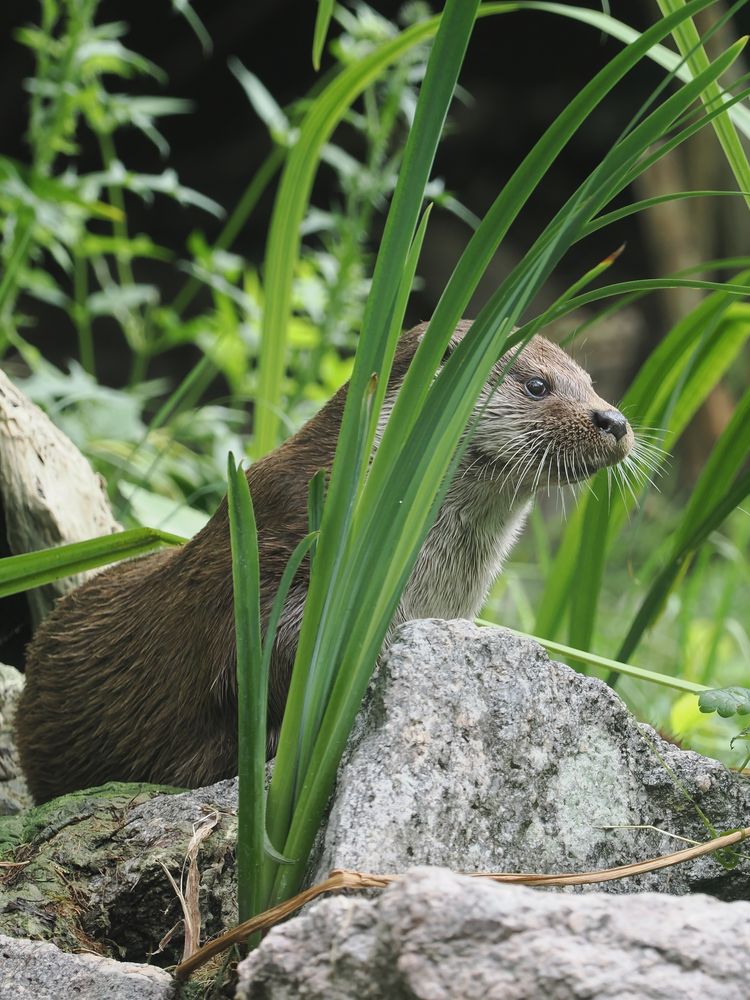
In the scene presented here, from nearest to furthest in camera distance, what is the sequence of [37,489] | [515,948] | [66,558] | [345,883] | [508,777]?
[515,948]
[345,883]
[508,777]
[66,558]
[37,489]

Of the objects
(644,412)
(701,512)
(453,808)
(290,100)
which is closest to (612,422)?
(701,512)

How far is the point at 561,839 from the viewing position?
52.9 inches

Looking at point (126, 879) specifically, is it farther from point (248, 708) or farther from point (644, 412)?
point (644, 412)

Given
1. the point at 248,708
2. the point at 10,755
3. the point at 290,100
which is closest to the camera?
the point at 248,708

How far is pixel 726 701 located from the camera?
57.6 inches

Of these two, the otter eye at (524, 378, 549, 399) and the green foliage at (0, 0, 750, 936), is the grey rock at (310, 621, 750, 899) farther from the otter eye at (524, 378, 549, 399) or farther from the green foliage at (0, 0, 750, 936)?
the otter eye at (524, 378, 549, 399)

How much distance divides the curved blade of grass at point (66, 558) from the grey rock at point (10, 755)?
0.71m

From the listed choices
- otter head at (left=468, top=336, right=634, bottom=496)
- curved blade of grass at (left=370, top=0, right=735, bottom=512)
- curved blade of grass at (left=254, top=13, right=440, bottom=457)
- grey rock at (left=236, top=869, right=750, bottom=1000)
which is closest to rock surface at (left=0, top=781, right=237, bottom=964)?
grey rock at (left=236, top=869, right=750, bottom=1000)

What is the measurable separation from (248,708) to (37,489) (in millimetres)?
1407

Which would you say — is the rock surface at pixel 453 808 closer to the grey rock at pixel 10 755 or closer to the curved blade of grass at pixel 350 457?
the curved blade of grass at pixel 350 457

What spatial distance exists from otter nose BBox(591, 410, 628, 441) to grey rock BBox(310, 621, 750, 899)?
0.80m

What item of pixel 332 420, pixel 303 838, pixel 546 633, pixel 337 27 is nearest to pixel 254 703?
pixel 303 838

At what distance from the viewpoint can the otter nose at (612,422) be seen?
2143mm

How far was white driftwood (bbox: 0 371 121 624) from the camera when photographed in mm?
2451
